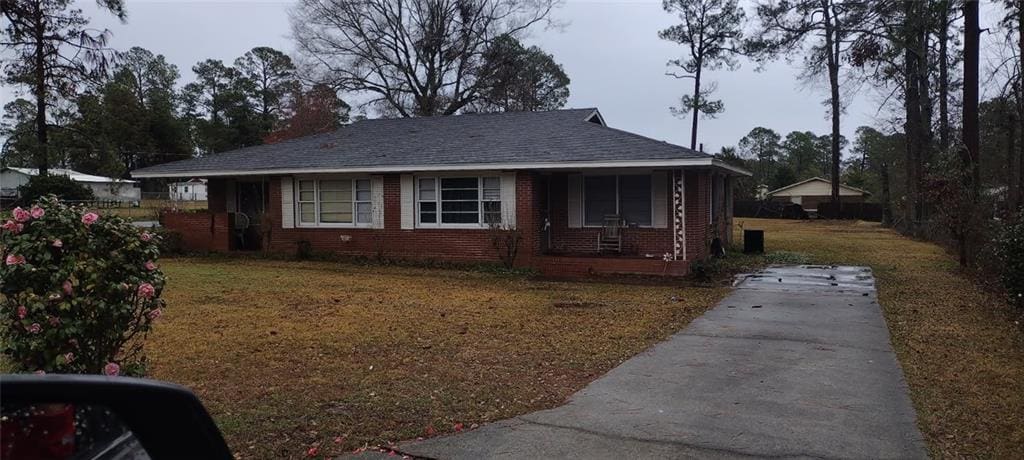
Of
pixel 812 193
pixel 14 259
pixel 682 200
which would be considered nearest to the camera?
pixel 14 259

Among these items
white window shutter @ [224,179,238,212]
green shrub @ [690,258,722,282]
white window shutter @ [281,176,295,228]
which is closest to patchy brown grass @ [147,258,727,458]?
green shrub @ [690,258,722,282]

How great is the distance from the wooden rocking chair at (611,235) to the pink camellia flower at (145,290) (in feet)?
39.6

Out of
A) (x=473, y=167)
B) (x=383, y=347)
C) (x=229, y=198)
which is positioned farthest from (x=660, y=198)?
(x=229, y=198)

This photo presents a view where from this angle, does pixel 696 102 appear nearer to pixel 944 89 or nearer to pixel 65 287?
pixel 944 89

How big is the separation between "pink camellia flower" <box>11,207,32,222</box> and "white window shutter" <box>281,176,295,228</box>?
13.8 meters

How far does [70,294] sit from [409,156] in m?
12.9

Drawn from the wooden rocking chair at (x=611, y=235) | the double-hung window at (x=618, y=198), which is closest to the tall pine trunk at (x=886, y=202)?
the double-hung window at (x=618, y=198)

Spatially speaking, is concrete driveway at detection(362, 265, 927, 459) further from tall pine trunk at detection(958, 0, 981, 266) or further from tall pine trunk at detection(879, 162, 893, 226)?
tall pine trunk at detection(879, 162, 893, 226)

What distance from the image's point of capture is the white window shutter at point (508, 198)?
15594 millimetres

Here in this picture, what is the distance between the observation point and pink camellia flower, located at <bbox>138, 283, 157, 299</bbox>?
14.2 feet

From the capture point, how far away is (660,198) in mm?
15305

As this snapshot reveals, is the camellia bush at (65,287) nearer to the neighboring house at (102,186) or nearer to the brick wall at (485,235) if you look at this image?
the brick wall at (485,235)

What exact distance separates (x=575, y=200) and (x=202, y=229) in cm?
998

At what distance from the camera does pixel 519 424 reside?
488cm
